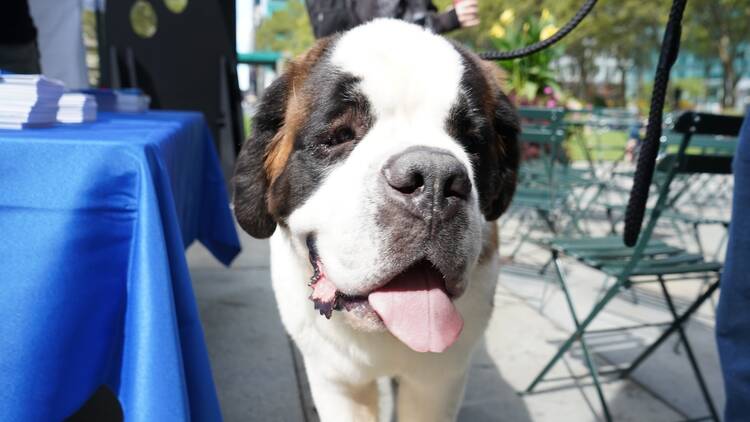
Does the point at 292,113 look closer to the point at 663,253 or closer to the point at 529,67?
the point at 663,253

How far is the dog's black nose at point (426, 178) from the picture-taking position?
129 cm

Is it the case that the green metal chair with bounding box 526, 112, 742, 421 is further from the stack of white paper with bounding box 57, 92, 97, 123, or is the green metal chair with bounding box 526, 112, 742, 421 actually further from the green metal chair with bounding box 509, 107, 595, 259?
the stack of white paper with bounding box 57, 92, 97, 123

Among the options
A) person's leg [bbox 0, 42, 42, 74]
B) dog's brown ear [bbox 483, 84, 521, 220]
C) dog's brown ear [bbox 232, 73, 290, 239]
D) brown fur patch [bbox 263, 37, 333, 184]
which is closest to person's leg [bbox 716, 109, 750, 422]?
dog's brown ear [bbox 483, 84, 521, 220]

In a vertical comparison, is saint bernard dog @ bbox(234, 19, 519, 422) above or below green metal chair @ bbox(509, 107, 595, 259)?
above

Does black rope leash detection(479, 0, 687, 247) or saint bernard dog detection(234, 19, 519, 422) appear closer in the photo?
saint bernard dog detection(234, 19, 519, 422)

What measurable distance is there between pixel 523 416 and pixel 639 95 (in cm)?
4742

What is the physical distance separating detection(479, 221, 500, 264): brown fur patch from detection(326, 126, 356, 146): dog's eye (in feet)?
1.89

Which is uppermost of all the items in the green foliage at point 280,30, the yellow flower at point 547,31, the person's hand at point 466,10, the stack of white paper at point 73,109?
the person's hand at point 466,10

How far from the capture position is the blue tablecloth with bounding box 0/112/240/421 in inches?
50.9

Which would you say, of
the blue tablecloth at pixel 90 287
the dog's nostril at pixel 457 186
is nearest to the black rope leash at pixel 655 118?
the dog's nostril at pixel 457 186

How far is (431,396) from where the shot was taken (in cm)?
188

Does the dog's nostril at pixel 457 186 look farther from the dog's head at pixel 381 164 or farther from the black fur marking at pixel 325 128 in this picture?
the black fur marking at pixel 325 128

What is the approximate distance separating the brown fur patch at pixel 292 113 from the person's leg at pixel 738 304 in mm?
1181

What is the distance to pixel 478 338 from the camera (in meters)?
1.83
